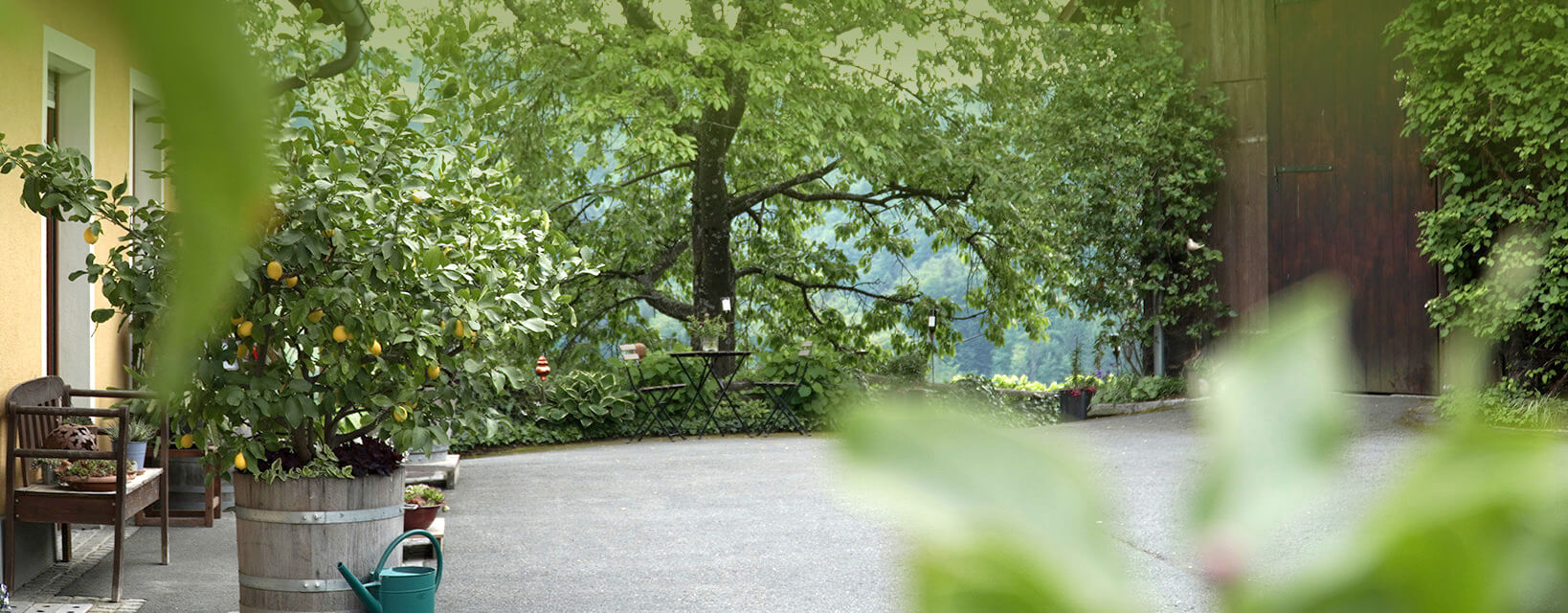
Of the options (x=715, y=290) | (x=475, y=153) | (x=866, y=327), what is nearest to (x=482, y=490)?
(x=475, y=153)

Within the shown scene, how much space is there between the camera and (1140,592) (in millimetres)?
183

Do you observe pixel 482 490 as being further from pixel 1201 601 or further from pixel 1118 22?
pixel 1201 601

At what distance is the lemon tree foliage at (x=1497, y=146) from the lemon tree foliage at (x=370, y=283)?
6.24 metres

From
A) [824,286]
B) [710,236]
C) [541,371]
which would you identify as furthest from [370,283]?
[824,286]

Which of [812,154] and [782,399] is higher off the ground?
[812,154]

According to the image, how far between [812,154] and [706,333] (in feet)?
9.94

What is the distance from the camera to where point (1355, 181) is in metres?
9.73

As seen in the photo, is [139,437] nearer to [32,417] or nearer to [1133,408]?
[32,417]

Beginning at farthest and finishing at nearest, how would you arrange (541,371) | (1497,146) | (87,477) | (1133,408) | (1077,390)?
(541,371) → (1077,390) → (1133,408) → (1497,146) → (87,477)

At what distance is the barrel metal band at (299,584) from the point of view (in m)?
4.15

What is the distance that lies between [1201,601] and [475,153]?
4375 mm

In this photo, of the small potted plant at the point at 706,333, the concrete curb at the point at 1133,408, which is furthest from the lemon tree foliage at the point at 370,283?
the small potted plant at the point at 706,333

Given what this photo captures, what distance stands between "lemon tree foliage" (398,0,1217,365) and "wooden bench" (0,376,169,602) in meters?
5.88

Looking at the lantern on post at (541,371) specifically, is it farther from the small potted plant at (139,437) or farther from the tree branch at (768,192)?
the small potted plant at (139,437)
